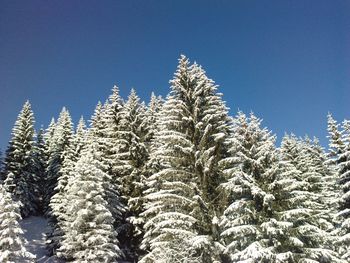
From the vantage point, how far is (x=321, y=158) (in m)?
39.7

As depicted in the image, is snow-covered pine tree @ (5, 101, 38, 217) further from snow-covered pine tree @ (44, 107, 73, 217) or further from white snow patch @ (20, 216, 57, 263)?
snow-covered pine tree @ (44, 107, 73, 217)

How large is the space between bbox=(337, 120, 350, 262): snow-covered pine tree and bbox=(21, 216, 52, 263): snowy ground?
24.0 metres

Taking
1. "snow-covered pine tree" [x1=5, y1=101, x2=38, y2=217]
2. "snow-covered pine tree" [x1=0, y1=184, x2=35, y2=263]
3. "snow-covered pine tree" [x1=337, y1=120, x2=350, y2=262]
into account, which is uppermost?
"snow-covered pine tree" [x1=5, y1=101, x2=38, y2=217]

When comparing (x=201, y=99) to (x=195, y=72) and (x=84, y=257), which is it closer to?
(x=195, y=72)

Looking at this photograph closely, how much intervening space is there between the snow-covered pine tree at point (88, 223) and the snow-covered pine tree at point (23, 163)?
23348 mm

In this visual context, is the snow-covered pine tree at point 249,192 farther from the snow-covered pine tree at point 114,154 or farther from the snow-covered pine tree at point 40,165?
the snow-covered pine tree at point 40,165

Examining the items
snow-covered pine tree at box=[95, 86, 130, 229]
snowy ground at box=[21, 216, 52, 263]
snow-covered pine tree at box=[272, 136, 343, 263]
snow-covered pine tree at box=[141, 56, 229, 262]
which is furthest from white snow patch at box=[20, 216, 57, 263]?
snow-covered pine tree at box=[272, 136, 343, 263]

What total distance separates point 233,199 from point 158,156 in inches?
199

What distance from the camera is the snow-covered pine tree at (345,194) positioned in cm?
2292

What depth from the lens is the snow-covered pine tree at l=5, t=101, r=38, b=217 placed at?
47.4 meters

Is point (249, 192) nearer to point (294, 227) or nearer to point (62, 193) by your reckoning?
point (294, 227)

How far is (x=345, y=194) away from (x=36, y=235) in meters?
33.2

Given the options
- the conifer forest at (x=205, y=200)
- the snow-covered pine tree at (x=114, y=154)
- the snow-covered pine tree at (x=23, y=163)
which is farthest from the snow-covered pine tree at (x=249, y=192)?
the snow-covered pine tree at (x=23, y=163)

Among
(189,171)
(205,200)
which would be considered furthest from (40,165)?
(205,200)
